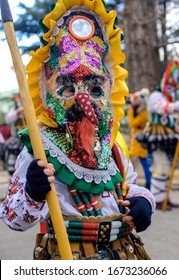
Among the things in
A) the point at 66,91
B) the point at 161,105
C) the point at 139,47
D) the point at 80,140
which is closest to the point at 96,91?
the point at 66,91

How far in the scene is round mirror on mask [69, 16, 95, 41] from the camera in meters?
1.94

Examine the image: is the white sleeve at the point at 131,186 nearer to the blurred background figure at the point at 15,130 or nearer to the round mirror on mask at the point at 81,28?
the round mirror on mask at the point at 81,28

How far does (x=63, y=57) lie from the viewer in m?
1.91

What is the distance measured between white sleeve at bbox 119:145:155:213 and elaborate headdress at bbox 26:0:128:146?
0.49 ft

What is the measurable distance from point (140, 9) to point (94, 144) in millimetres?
7432

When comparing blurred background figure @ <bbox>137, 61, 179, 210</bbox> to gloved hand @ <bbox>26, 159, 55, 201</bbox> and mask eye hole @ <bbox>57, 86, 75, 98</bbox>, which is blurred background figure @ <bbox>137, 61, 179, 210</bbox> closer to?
mask eye hole @ <bbox>57, 86, 75, 98</bbox>

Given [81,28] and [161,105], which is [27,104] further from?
[161,105]

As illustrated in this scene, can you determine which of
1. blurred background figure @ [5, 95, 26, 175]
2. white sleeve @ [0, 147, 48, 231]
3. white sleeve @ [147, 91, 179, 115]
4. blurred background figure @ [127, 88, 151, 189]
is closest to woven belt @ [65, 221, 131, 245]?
white sleeve @ [0, 147, 48, 231]

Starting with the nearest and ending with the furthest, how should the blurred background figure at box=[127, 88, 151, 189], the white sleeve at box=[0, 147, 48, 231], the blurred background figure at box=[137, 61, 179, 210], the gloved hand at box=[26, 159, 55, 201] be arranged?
the gloved hand at box=[26, 159, 55, 201], the white sleeve at box=[0, 147, 48, 231], the blurred background figure at box=[137, 61, 179, 210], the blurred background figure at box=[127, 88, 151, 189]

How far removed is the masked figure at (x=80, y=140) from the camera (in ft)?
5.98

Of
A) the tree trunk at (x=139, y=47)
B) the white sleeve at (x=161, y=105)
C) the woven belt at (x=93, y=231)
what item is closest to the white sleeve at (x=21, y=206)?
the woven belt at (x=93, y=231)
